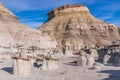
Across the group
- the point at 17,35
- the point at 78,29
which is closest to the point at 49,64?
the point at 17,35

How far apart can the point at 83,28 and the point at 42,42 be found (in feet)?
190

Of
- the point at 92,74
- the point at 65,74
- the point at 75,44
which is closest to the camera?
the point at 92,74

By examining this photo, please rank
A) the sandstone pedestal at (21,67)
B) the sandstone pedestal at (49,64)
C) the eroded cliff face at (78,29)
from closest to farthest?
1. the sandstone pedestal at (21,67)
2. the sandstone pedestal at (49,64)
3. the eroded cliff face at (78,29)

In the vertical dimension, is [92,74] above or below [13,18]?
below

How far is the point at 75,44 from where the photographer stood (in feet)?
342

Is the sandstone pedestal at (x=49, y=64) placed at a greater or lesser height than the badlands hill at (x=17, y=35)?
lesser

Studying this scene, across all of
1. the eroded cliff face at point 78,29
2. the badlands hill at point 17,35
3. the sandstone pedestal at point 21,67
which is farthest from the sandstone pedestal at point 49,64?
the eroded cliff face at point 78,29

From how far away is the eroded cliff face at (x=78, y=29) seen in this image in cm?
11106

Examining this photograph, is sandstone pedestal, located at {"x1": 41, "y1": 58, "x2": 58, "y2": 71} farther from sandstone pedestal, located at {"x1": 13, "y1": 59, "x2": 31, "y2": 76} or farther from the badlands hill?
the badlands hill

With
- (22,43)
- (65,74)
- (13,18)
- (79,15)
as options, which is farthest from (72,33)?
(65,74)

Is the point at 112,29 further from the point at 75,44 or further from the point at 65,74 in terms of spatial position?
the point at 65,74

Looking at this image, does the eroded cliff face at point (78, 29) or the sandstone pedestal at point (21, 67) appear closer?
the sandstone pedestal at point (21, 67)

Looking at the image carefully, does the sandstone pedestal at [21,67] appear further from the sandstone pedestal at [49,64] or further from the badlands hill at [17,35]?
the badlands hill at [17,35]

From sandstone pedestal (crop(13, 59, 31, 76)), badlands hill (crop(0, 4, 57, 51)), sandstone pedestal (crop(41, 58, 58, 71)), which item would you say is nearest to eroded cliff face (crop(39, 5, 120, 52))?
badlands hill (crop(0, 4, 57, 51))
